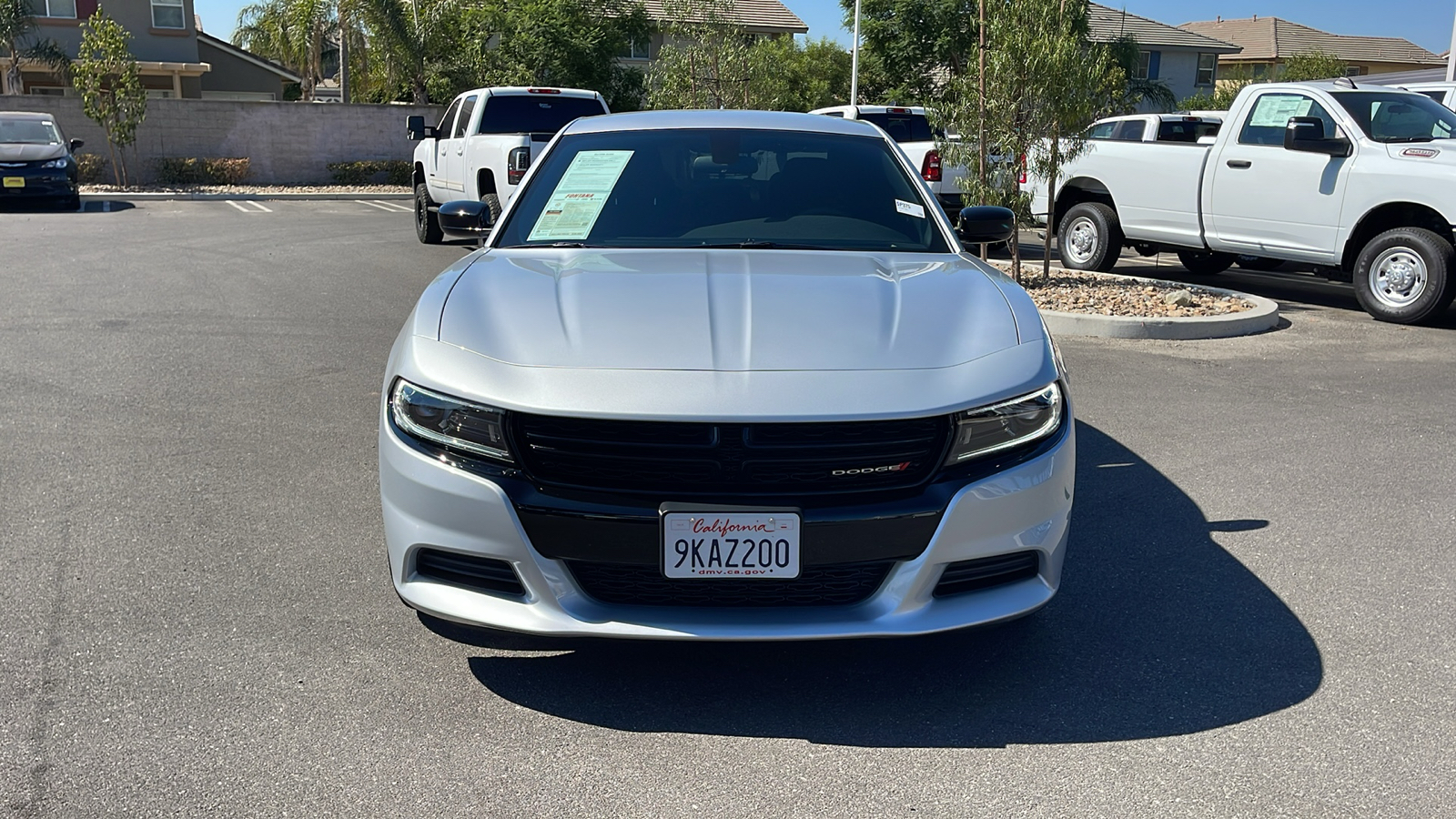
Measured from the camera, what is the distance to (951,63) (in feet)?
131

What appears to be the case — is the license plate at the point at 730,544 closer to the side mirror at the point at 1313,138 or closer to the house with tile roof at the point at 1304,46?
the side mirror at the point at 1313,138

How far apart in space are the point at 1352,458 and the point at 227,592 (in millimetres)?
5132

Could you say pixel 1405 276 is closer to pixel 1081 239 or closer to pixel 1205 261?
pixel 1205 261

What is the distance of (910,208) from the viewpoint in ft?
15.6

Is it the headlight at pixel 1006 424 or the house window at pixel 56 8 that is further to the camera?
the house window at pixel 56 8

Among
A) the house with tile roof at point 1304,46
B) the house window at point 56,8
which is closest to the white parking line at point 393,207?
the house window at point 56,8

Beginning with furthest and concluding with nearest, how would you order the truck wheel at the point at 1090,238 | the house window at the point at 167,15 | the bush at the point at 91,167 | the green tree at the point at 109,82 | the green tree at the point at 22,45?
the house window at the point at 167,15 < the green tree at the point at 22,45 < the bush at the point at 91,167 < the green tree at the point at 109,82 < the truck wheel at the point at 1090,238

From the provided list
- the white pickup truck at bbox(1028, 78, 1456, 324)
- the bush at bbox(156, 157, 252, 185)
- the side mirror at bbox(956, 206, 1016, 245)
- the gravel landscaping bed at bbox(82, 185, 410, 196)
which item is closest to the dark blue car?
the gravel landscaping bed at bbox(82, 185, 410, 196)

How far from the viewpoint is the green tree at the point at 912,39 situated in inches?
1551

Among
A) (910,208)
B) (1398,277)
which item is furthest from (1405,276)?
(910,208)

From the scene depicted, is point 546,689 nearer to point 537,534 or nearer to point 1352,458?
point 537,534

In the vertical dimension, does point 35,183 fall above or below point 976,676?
above

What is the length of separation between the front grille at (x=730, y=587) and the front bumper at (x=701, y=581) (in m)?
0.02

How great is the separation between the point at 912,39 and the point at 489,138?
94.1ft
